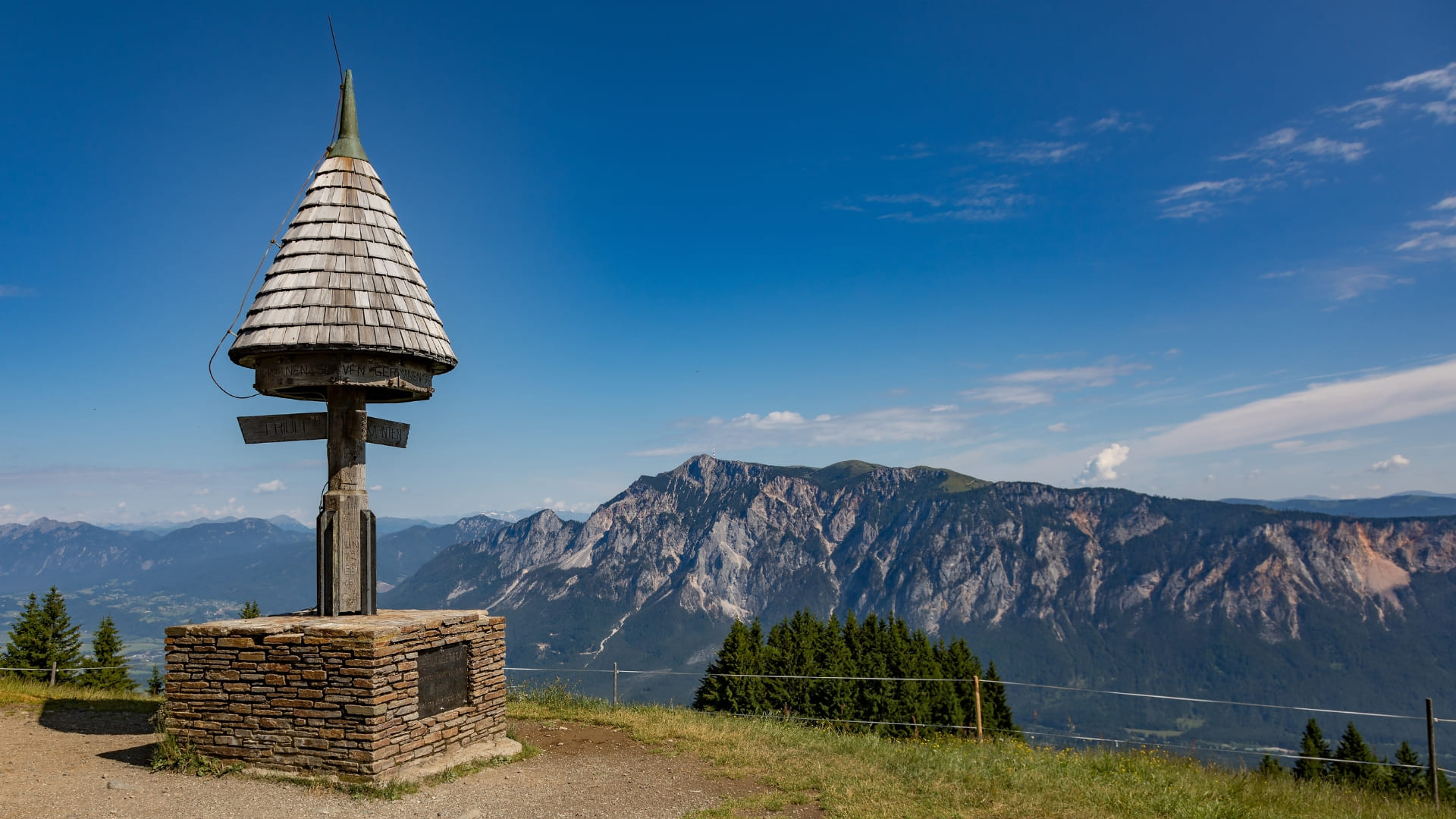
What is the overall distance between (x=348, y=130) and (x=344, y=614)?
28.0 ft

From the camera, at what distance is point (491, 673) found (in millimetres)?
14219

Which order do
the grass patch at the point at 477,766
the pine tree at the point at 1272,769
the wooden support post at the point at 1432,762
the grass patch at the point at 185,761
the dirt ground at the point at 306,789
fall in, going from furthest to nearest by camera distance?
the pine tree at the point at 1272,769, the wooden support post at the point at 1432,762, the grass patch at the point at 477,766, the grass patch at the point at 185,761, the dirt ground at the point at 306,789

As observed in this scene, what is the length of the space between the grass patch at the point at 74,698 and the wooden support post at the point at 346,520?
690 centimetres

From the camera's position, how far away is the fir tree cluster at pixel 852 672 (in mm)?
48688

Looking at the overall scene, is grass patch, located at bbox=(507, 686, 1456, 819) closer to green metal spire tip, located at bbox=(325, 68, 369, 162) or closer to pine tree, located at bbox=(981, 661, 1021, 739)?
green metal spire tip, located at bbox=(325, 68, 369, 162)

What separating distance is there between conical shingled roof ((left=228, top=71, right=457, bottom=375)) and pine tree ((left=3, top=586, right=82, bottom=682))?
4331 cm

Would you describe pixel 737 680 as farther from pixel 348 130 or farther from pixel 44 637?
pixel 44 637

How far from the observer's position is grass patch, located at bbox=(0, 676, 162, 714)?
1712cm

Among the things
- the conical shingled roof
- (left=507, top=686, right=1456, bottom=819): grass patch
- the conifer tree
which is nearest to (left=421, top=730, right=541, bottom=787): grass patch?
(left=507, top=686, right=1456, bottom=819): grass patch

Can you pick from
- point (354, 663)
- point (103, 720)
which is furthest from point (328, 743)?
point (103, 720)

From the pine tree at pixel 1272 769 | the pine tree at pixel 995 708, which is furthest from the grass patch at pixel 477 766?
the pine tree at pixel 995 708

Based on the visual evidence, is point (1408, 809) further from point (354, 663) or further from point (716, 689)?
point (716, 689)

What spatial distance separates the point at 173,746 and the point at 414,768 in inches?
141

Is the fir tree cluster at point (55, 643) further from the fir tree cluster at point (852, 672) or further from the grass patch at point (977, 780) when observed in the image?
the grass patch at point (977, 780)
